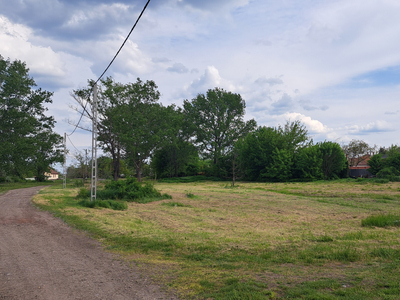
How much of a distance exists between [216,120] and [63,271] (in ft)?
179

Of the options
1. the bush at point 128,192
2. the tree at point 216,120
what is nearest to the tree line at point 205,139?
the tree at point 216,120

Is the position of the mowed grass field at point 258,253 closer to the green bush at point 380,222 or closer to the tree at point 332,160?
the green bush at point 380,222

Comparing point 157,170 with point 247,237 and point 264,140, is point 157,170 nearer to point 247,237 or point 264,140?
point 264,140

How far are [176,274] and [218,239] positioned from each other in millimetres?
2702

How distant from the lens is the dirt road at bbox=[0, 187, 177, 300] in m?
4.39

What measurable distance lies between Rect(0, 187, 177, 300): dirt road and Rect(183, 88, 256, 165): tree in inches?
1968

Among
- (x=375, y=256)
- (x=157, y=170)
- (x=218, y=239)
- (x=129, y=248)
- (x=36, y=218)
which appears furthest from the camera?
(x=157, y=170)

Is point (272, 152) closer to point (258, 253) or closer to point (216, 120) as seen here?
point (216, 120)

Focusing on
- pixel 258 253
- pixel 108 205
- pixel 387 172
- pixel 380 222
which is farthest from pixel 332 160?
pixel 258 253

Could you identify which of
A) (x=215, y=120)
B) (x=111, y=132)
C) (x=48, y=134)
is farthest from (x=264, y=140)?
(x=48, y=134)

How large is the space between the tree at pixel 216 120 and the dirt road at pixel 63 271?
50.0m

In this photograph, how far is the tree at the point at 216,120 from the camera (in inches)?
2295

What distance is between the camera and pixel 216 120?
58906 mm

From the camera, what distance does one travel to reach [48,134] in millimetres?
43656
